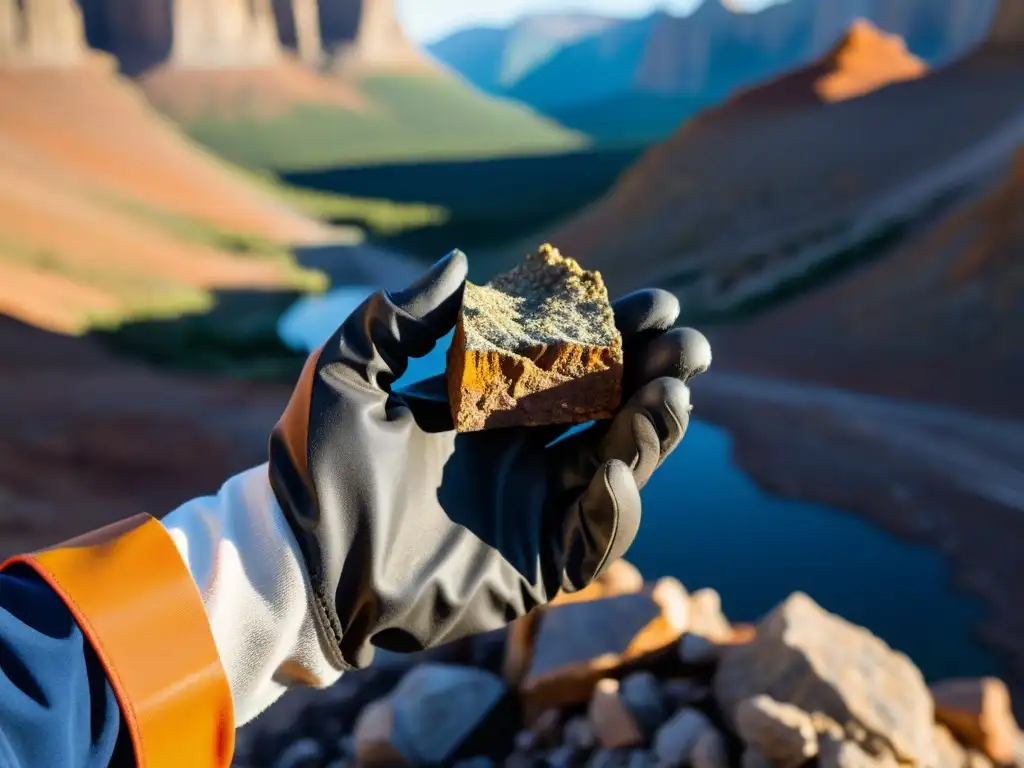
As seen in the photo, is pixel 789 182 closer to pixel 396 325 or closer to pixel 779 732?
pixel 779 732

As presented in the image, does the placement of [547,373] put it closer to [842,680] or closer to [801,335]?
[842,680]

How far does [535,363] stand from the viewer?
2.67m

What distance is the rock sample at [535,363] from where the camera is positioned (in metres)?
2.62

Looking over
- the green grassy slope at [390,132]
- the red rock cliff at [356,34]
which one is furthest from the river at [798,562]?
the red rock cliff at [356,34]

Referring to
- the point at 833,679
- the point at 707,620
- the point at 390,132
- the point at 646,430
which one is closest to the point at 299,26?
the point at 390,132

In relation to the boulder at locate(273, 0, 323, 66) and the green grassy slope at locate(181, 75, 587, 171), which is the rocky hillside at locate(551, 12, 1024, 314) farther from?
the boulder at locate(273, 0, 323, 66)

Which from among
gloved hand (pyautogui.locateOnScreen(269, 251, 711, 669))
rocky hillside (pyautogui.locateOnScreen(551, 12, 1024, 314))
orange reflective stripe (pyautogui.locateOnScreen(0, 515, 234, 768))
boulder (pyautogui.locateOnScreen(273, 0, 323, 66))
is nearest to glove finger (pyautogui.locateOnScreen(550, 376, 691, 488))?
gloved hand (pyautogui.locateOnScreen(269, 251, 711, 669))

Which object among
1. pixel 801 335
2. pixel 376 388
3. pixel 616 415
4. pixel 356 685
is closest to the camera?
pixel 376 388

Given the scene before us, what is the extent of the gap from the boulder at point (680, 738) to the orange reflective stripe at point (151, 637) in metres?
2.13

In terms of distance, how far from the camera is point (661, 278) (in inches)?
669

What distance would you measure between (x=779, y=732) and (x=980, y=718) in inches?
51.2

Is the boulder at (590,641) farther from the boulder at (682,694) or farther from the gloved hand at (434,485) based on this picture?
the gloved hand at (434,485)

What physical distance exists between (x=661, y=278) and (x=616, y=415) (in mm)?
14775

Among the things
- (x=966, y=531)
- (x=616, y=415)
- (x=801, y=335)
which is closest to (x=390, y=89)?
(x=801, y=335)
